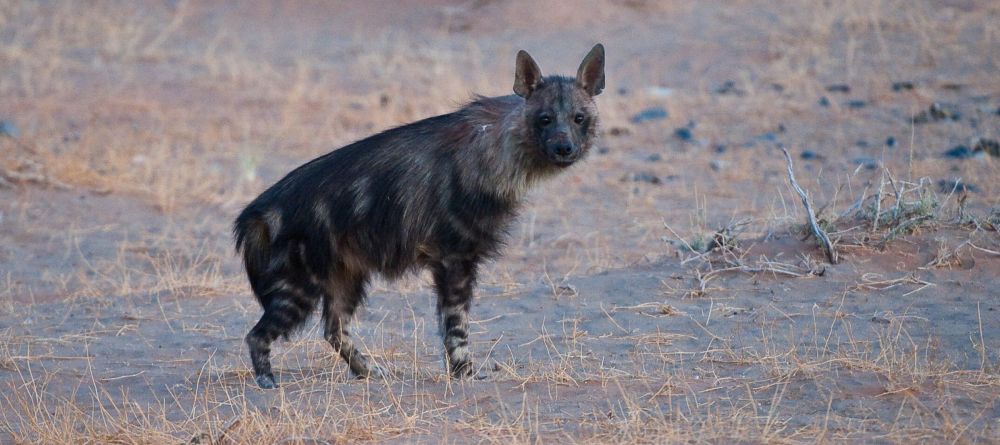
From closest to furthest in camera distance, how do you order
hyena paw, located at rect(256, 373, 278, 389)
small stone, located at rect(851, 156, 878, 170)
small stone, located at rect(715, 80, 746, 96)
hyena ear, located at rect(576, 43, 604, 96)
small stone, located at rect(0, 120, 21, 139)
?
hyena paw, located at rect(256, 373, 278, 389), hyena ear, located at rect(576, 43, 604, 96), small stone, located at rect(851, 156, 878, 170), small stone, located at rect(0, 120, 21, 139), small stone, located at rect(715, 80, 746, 96)

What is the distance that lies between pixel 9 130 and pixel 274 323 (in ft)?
26.6

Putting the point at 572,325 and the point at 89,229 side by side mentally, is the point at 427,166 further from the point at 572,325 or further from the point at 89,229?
the point at 89,229

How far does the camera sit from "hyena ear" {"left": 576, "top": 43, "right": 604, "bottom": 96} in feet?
20.1

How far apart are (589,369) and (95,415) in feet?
7.24

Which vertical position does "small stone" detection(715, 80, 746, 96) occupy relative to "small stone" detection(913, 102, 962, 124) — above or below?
below

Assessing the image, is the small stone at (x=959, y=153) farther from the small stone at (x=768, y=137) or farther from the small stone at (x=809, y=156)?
the small stone at (x=768, y=137)

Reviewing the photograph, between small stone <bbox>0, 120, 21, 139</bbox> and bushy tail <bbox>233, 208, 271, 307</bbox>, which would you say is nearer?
bushy tail <bbox>233, 208, 271, 307</bbox>

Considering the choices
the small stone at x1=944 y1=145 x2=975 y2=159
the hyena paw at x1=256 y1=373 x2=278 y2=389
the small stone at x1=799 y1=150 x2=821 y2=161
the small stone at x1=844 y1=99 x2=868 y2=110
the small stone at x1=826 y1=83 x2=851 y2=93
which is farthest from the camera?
the small stone at x1=826 y1=83 x2=851 y2=93

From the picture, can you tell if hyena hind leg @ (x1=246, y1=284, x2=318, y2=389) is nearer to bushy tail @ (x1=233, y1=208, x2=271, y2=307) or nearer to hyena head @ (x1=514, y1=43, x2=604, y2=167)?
bushy tail @ (x1=233, y1=208, x2=271, y2=307)

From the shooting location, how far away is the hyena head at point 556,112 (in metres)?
5.93

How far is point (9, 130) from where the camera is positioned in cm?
1279

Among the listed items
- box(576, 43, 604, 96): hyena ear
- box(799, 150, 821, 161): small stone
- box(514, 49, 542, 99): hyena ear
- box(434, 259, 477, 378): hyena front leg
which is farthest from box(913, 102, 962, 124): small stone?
box(434, 259, 477, 378): hyena front leg

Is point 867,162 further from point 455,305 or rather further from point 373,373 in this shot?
point 373,373

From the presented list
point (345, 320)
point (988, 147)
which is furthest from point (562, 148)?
point (988, 147)
